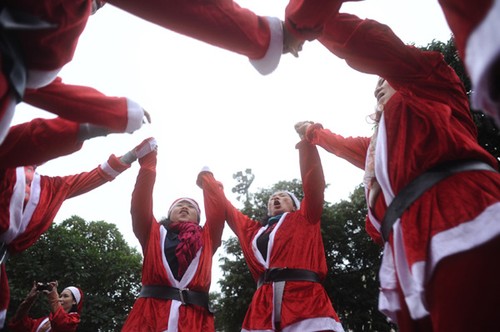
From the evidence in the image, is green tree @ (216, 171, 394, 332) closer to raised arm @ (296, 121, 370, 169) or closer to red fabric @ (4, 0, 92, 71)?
raised arm @ (296, 121, 370, 169)

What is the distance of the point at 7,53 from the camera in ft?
4.51

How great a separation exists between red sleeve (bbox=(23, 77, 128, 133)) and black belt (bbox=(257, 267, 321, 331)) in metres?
2.39

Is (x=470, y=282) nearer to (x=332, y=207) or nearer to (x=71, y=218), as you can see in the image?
(x=332, y=207)

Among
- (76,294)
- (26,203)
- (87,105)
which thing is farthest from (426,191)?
(76,294)

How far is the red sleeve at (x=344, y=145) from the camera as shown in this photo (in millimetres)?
3020

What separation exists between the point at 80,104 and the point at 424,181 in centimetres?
186

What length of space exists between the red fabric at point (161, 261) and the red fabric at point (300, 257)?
455 millimetres

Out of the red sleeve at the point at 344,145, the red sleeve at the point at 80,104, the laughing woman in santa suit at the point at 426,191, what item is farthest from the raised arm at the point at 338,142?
the red sleeve at the point at 80,104

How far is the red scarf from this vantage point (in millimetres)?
4262

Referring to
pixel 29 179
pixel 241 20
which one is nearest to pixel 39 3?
pixel 241 20

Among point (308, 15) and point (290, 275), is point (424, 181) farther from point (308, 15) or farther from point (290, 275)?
point (290, 275)

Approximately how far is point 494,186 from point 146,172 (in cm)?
373

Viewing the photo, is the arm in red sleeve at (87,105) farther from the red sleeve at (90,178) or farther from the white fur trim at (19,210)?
the red sleeve at (90,178)

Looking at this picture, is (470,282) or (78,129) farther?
(78,129)
